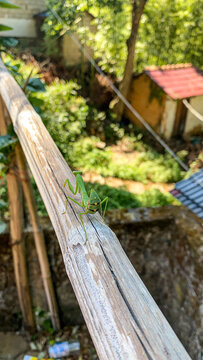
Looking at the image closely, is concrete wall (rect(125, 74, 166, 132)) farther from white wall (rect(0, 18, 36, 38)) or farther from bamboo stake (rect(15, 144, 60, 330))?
bamboo stake (rect(15, 144, 60, 330))

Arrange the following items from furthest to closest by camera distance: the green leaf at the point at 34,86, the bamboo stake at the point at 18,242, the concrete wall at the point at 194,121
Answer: the concrete wall at the point at 194,121 → the bamboo stake at the point at 18,242 → the green leaf at the point at 34,86

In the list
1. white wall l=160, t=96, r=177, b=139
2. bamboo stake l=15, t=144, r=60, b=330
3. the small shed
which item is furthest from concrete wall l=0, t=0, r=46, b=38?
bamboo stake l=15, t=144, r=60, b=330

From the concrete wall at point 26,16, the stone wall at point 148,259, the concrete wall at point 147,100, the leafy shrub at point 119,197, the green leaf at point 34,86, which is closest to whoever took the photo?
the green leaf at point 34,86

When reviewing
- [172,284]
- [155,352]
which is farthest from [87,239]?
[172,284]

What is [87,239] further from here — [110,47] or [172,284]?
[110,47]

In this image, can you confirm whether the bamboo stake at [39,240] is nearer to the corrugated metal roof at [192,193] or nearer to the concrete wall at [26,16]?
the corrugated metal roof at [192,193]

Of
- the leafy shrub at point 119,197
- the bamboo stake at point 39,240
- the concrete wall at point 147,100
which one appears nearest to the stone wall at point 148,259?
the bamboo stake at point 39,240

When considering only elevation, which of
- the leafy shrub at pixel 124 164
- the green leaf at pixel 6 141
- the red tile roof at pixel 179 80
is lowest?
the leafy shrub at pixel 124 164
